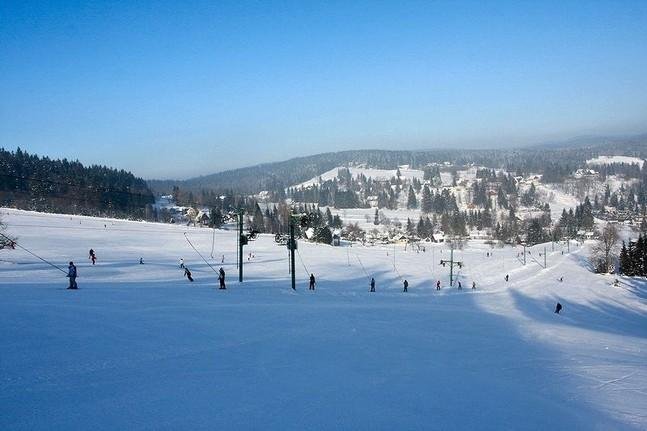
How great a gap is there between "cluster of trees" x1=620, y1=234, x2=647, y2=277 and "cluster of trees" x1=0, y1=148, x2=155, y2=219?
95.5 metres

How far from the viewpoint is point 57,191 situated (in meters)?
111

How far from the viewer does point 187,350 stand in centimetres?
962

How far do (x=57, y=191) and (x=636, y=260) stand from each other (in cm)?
12555

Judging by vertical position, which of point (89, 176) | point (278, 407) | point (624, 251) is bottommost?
point (624, 251)

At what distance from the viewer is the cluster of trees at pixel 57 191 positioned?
102812 mm

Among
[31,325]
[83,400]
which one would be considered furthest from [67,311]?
[83,400]

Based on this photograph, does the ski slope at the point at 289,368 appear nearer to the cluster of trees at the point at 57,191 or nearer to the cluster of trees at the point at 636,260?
the cluster of trees at the point at 636,260

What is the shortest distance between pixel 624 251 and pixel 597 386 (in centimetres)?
8373

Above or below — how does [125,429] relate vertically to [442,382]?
above

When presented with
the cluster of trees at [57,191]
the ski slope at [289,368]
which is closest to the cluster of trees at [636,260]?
the ski slope at [289,368]

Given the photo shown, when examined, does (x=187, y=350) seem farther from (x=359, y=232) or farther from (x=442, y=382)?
(x=359, y=232)

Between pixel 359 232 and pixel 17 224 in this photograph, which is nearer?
pixel 17 224

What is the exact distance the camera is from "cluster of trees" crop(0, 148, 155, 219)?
337 ft

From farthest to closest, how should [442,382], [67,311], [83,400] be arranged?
[67,311] < [442,382] < [83,400]
